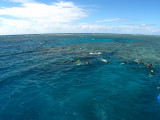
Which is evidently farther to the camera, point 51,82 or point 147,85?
point 51,82

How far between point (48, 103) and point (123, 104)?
12.8 metres

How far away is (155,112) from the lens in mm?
16219

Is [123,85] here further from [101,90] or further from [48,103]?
[48,103]

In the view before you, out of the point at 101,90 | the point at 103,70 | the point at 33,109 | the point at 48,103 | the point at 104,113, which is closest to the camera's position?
the point at 104,113

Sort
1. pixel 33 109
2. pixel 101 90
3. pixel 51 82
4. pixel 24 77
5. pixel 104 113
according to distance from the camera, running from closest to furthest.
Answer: pixel 104 113
pixel 33 109
pixel 101 90
pixel 51 82
pixel 24 77

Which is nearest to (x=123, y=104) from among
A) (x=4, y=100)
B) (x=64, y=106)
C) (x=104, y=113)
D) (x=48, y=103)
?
(x=104, y=113)

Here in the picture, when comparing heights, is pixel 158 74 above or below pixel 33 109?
above

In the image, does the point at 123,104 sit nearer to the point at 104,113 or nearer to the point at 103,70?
the point at 104,113

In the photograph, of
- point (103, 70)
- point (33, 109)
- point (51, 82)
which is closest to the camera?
point (33, 109)

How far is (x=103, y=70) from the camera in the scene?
106ft

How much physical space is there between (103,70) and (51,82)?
1585 cm

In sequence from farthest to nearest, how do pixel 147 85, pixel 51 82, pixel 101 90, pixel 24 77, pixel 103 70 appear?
pixel 103 70 < pixel 24 77 < pixel 51 82 < pixel 147 85 < pixel 101 90

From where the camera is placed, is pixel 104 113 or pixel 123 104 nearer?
pixel 104 113

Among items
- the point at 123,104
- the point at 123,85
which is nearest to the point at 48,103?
the point at 123,104
